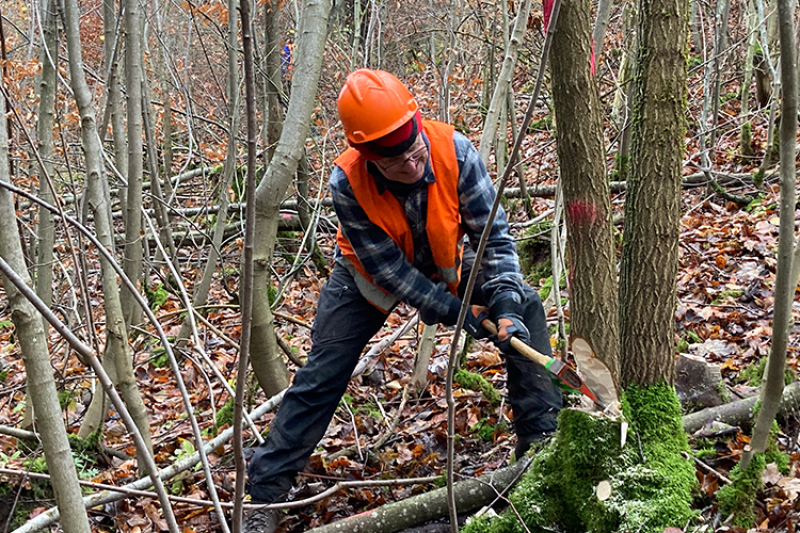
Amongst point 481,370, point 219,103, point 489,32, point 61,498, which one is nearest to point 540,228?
point 481,370

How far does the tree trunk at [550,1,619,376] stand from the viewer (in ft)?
6.50

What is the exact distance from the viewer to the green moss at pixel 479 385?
4.01 metres

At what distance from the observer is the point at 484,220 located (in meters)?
3.09

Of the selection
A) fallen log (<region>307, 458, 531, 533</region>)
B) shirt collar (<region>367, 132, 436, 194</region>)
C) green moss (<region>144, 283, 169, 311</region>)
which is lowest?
fallen log (<region>307, 458, 531, 533</region>)

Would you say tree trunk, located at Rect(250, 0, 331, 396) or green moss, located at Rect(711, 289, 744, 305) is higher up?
tree trunk, located at Rect(250, 0, 331, 396)

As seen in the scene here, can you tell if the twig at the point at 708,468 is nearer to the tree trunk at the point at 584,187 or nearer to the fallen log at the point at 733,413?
the fallen log at the point at 733,413

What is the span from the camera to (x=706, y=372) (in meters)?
3.26

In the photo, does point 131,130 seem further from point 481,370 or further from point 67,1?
point 481,370

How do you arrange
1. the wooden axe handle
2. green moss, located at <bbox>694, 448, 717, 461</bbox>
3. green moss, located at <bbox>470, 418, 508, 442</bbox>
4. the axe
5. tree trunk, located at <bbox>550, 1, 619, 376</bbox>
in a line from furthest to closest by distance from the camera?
1. green moss, located at <bbox>470, 418, 508, 442</bbox>
2. green moss, located at <bbox>694, 448, 717, 461</bbox>
3. the wooden axe handle
4. the axe
5. tree trunk, located at <bbox>550, 1, 619, 376</bbox>

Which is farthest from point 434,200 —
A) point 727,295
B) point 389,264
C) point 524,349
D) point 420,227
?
point 727,295

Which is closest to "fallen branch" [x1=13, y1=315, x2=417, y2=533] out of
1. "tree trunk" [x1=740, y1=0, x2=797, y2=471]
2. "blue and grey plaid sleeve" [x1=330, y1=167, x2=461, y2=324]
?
"blue and grey plaid sleeve" [x1=330, y1=167, x2=461, y2=324]

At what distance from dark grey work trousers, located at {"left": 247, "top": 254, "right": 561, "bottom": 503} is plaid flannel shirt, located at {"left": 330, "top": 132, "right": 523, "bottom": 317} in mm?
165

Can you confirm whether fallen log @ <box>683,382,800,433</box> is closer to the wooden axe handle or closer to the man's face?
the wooden axe handle

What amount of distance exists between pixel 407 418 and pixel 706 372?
1.78 metres
